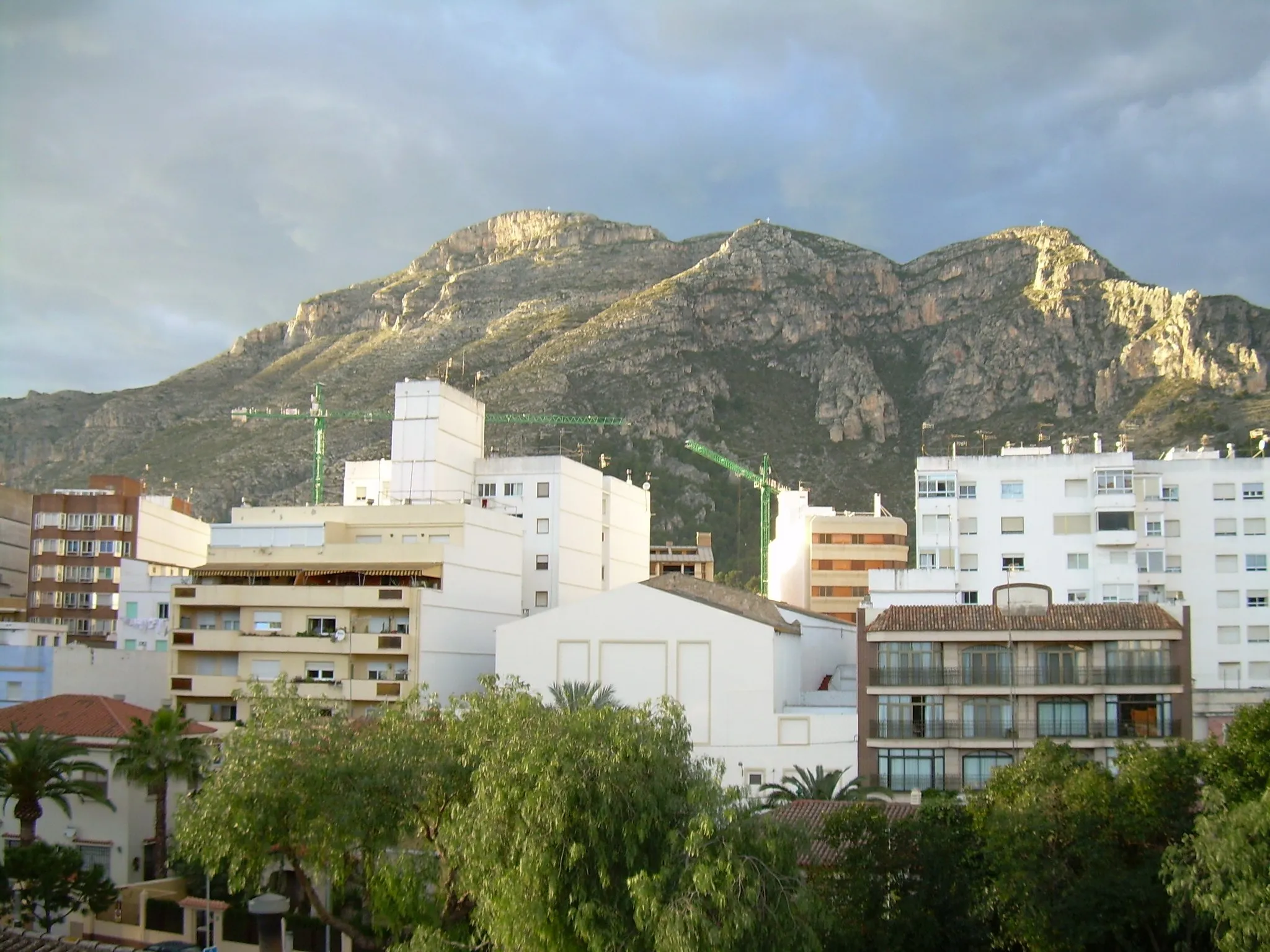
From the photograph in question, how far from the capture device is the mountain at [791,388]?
149 meters

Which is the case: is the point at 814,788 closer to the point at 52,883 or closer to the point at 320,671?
the point at 52,883

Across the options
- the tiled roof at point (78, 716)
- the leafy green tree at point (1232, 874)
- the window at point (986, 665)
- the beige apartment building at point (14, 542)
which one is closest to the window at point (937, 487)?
the window at point (986, 665)

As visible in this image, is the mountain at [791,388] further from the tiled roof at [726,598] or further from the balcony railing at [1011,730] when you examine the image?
the balcony railing at [1011,730]

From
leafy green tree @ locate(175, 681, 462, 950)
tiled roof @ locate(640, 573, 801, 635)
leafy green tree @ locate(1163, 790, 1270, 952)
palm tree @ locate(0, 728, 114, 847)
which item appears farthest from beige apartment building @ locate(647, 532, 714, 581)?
leafy green tree @ locate(1163, 790, 1270, 952)

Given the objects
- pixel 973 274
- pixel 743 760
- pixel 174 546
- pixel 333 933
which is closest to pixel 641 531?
Answer: pixel 174 546

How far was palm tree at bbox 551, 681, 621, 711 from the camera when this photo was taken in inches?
1943

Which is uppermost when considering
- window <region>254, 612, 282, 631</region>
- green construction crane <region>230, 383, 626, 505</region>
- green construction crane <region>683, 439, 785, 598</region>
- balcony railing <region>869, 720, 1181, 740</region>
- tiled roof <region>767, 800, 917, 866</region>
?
green construction crane <region>230, 383, 626, 505</region>

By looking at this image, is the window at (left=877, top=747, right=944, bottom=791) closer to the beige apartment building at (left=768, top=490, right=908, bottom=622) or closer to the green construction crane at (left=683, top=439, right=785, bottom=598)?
the beige apartment building at (left=768, top=490, right=908, bottom=622)

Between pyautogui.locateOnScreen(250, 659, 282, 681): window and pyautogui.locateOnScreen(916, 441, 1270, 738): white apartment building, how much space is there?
3428 cm

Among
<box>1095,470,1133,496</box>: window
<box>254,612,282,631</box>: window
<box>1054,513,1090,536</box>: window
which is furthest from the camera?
<box>1054,513,1090,536</box>: window

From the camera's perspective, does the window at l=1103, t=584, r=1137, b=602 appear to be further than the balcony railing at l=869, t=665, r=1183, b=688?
Yes

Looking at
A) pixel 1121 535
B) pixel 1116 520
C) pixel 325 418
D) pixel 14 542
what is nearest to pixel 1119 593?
pixel 1121 535

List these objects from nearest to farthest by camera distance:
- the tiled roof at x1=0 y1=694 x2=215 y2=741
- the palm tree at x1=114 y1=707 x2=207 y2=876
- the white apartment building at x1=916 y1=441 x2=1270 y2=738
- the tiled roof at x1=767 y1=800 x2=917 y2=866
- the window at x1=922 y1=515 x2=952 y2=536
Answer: the tiled roof at x1=767 y1=800 x2=917 y2=866, the palm tree at x1=114 y1=707 x2=207 y2=876, the tiled roof at x1=0 y1=694 x2=215 y2=741, the white apartment building at x1=916 y1=441 x2=1270 y2=738, the window at x1=922 y1=515 x2=952 y2=536

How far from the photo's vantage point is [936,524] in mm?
74125
